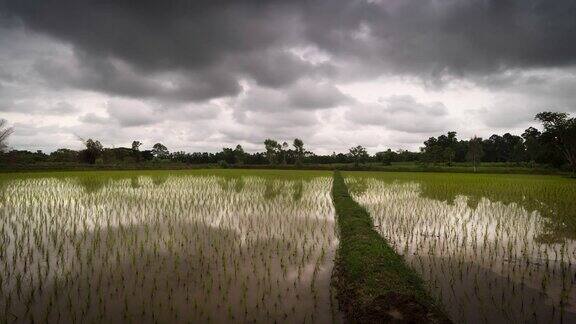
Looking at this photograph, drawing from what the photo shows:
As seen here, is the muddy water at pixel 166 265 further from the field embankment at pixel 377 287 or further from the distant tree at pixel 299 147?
the distant tree at pixel 299 147

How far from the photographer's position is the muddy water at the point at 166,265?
414cm

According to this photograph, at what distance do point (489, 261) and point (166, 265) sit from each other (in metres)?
6.04

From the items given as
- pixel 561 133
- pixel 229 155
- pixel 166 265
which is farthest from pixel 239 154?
pixel 166 265

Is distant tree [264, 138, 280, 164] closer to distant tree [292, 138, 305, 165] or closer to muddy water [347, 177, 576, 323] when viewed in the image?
distant tree [292, 138, 305, 165]

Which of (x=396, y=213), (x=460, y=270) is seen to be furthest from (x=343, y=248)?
(x=396, y=213)

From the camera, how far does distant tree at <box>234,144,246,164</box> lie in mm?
83600

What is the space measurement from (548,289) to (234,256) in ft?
17.0

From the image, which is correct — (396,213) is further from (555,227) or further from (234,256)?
(234,256)

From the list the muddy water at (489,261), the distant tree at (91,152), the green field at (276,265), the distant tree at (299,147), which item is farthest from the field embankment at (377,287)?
the distant tree at (299,147)

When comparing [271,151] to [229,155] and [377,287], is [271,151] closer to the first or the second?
[229,155]

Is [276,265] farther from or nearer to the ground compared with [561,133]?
nearer to the ground

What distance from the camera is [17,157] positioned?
43312 millimetres

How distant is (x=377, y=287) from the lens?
4.57 meters

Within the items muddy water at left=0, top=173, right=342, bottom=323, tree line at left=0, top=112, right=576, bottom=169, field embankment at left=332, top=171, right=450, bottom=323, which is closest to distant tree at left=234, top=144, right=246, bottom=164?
tree line at left=0, top=112, right=576, bottom=169
